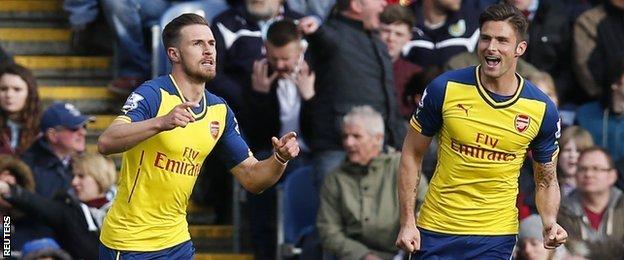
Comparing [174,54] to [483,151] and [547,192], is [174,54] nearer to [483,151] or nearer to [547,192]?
[483,151]

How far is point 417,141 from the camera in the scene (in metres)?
11.3

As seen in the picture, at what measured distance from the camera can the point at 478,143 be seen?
11.2 metres

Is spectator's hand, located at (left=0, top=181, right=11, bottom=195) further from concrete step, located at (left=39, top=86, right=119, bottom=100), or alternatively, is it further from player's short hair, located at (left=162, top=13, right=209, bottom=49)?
player's short hair, located at (left=162, top=13, right=209, bottom=49)

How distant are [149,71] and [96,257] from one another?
2669 mm

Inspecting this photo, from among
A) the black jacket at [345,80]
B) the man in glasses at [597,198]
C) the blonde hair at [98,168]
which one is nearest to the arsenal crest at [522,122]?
the man in glasses at [597,198]

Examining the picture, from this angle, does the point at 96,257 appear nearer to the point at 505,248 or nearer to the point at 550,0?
the point at 505,248

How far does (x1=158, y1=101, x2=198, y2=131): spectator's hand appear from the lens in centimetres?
1009

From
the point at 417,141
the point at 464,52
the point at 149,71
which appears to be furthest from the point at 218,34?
the point at 417,141

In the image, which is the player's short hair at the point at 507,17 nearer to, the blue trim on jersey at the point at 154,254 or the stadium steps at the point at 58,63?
the blue trim on jersey at the point at 154,254

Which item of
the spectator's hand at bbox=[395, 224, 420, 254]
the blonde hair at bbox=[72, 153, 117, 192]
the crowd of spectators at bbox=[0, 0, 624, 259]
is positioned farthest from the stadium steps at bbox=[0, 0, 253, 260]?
the spectator's hand at bbox=[395, 224, 420, 254]

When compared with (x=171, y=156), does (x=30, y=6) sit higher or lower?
higher

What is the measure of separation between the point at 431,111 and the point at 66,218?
12.3 feet

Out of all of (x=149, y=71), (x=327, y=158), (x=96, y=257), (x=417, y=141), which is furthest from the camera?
(x=149, y=71)

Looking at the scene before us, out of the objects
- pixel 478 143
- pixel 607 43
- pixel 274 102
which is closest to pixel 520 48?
pixel 478 143
